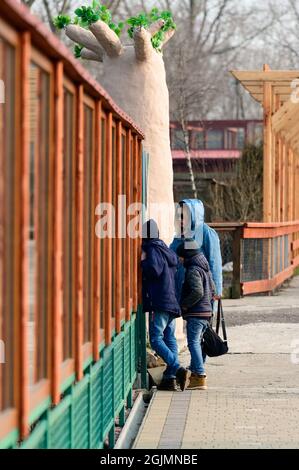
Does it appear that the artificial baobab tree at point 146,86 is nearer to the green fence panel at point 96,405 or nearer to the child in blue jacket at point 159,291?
the child in blue jacket at point 159,291

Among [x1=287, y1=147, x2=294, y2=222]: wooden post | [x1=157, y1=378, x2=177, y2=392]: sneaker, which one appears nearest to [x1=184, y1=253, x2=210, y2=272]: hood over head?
[x1=157, y1=378, x2=177, y2=392]: sneaker

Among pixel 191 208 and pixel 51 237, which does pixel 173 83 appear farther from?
pixel 51 237

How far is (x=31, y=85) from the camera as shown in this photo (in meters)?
A: 4.70

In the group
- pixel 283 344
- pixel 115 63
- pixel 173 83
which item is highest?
pixel 173 83

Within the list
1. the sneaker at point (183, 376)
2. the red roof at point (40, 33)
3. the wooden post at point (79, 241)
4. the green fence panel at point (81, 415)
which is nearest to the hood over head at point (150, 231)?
the sneaker at point (183, 376)

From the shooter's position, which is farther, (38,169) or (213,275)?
(213,275)

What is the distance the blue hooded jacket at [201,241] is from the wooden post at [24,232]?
6088mm

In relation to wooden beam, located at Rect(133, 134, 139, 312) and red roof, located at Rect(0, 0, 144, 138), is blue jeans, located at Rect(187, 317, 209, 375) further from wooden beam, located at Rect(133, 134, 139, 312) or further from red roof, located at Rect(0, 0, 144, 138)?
red roof, located at Rect(0, 0, 144, 138)

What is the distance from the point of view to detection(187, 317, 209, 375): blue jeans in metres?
10.1

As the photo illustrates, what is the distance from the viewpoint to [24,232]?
13.4 ft

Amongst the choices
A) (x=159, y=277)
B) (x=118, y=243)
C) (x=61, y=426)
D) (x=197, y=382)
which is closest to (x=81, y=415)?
(x=61, y=426)

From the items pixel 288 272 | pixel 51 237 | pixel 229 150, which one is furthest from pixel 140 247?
pixel 229 150

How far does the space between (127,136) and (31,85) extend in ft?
13.9

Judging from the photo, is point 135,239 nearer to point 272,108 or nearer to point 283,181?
point 272,108
